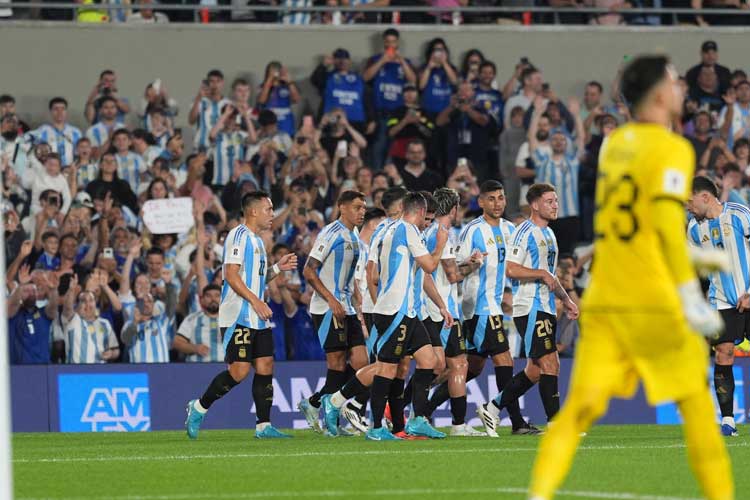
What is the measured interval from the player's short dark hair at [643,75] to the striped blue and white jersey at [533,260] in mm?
7628

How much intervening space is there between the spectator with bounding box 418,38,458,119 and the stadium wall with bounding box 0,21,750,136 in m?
1.04

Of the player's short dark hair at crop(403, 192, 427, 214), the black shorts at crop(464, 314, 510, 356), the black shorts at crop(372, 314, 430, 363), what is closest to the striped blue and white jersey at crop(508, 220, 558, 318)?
the black shorts at crop(464, 314, 510, 356)

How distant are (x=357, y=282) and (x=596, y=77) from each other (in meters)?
9.97

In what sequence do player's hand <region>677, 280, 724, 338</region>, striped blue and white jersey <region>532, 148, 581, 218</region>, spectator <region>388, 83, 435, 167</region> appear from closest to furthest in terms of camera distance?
player's hand <region>677, 280, 724, 338</region> → striped blue and white jersey <region>532, 148, 581, 218</region> → spectator <region>388, 83, 435, 167</region>

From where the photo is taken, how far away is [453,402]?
14852mm

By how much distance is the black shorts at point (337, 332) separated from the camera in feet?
49.4

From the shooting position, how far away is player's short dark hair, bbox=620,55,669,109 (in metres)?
6.88

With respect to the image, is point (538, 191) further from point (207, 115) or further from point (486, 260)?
point (207, 115)

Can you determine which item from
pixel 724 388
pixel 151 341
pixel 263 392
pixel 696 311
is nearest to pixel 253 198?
pixel 263 392

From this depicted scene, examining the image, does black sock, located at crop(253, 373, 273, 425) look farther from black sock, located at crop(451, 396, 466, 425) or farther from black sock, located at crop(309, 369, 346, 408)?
black sock, located at crop(451, 396, 466, 425)

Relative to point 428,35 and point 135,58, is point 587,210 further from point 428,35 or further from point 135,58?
point 135,58

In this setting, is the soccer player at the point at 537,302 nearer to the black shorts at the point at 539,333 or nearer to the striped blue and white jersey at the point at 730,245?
the black shorts at the point at 539,333

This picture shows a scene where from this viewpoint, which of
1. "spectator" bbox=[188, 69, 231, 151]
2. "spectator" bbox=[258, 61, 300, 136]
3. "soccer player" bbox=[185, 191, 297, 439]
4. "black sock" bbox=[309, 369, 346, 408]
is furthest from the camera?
"spectator" bbox=[258, 61, 300, 136]

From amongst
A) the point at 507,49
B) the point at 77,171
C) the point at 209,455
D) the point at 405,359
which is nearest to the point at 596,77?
the point at 507,49
